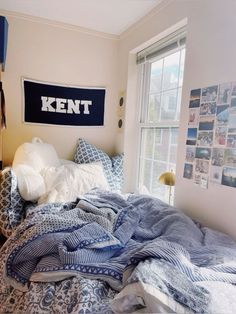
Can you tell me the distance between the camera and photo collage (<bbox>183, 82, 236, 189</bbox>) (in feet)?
4.53

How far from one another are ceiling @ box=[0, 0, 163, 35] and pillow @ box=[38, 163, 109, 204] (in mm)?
1414

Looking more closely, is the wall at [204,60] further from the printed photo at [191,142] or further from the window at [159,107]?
the window at [159,107]

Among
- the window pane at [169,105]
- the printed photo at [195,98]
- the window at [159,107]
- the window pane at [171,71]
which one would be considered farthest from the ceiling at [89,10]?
the printed photo at [195,98]

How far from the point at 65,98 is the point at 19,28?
779 mm

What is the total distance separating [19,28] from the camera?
2363 millimetres

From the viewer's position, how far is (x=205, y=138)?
1550 millimetres

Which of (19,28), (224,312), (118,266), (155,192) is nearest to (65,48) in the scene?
(19,28)

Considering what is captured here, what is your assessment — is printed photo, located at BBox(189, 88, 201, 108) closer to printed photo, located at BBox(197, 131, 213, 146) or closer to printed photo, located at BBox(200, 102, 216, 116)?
printed photo, located at BBox(200, 102, 216, 116)

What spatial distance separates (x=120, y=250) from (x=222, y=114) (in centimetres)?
96

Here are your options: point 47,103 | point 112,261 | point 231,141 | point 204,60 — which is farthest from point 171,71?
point 112,261

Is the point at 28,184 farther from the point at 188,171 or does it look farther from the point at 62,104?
the point at 188,171

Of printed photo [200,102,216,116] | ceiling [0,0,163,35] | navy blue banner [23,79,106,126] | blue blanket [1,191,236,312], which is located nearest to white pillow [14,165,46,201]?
blue blanket [1,191,236,312]

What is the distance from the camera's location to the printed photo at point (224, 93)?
1.40m

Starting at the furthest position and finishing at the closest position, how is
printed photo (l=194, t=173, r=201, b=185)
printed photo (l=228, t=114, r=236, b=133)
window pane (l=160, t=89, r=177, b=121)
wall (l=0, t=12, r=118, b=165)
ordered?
wall (l=0, t=12, r=118, b=165)
window pane (l=160, t=89, r=177, b=121)
printed photo (l=194, t=173, r=201, b=185)
printed photo (l=228, t=114, r=236, b=133)
